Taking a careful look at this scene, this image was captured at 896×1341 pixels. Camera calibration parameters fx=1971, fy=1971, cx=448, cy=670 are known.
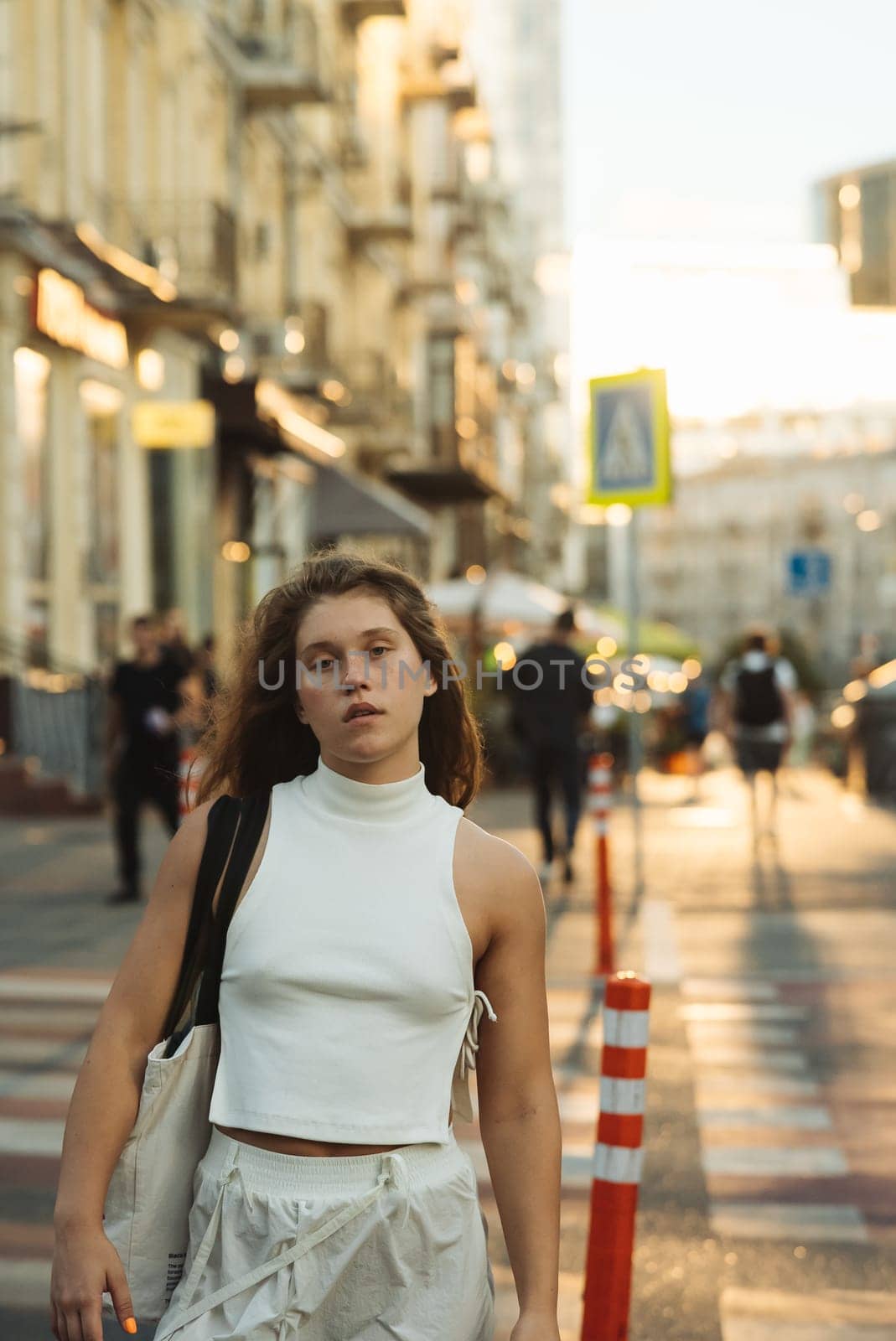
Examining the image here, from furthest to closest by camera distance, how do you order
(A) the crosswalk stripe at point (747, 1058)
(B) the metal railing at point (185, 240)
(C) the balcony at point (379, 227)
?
1. (C) the balcony at point (379, 227)
2. (B) the metal railing at point (185, 240)
3. (A) the crosswalk stripe at point (747, 1058)

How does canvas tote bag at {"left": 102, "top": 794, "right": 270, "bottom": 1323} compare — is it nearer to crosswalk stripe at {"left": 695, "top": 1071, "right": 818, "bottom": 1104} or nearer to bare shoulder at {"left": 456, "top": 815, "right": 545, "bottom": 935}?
bare shoulder at {"left": 456, "top": 815, "right": 545, "bottom": 935}

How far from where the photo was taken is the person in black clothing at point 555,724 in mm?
13438

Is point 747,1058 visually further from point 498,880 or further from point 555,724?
point 555,724

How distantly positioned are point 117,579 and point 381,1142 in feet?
69.3

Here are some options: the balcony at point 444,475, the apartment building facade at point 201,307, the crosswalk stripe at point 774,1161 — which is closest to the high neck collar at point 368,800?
the crosswalk stripe at point 774,1161

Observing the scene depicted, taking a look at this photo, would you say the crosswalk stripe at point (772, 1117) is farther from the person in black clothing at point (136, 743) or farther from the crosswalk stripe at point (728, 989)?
the person in black clothing at point (136, 743)

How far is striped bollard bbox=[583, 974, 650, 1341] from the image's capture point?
355 cm

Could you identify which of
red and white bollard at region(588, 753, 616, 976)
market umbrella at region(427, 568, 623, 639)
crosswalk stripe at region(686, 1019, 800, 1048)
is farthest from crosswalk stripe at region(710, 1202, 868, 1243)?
market umbrella at region(427, 568, 623, 639)

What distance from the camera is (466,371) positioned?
5097 cm

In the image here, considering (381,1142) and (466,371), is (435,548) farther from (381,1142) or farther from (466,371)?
(381,1142)

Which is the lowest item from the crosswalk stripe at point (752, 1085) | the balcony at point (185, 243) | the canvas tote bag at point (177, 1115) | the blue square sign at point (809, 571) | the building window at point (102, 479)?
the crosswalk stripe at point (752, 1085)

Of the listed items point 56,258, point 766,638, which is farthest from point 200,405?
point 766,638

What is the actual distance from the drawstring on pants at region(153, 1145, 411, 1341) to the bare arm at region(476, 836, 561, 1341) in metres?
0.17

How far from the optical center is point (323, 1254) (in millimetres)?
2416
